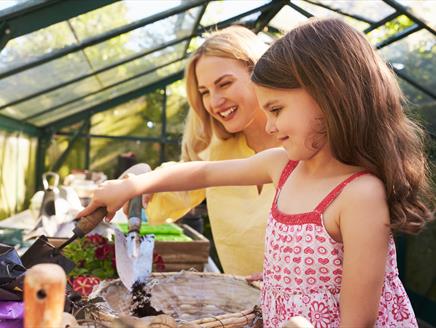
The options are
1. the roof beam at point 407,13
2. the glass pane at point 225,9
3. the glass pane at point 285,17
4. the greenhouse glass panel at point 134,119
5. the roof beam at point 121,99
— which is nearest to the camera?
the roof beam at point 407,13

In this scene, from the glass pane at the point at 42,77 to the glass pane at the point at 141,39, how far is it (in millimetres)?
150

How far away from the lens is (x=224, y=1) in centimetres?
604

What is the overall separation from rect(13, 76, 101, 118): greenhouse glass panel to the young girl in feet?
19.3

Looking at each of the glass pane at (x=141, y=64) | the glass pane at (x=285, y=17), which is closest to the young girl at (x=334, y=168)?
the glass pane at (x=285, y=17)

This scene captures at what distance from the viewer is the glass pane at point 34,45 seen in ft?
13.6

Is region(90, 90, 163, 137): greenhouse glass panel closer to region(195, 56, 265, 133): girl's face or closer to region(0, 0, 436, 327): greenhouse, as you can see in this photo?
region(0, 0, 436, 327): greenhouse

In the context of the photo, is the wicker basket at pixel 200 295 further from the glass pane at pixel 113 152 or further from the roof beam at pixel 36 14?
the glass pane at pixel 113 152

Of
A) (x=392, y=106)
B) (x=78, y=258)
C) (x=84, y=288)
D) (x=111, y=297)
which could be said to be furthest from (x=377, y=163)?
(x=78, y=258)

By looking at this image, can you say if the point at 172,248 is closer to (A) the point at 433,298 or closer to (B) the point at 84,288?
(B) the point at 84,288

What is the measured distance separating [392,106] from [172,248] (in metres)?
1.63

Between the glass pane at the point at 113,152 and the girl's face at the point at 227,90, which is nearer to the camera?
the girl's face at the point at 227,90

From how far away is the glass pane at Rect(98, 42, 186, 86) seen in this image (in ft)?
24.0

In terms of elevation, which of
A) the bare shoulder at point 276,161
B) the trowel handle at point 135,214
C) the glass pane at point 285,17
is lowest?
the trowel handle at point 135,214

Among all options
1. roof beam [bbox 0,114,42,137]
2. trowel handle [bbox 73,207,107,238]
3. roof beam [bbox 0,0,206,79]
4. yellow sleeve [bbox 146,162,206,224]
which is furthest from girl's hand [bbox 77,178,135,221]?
roof beam [bbox 0,114,42,137]
